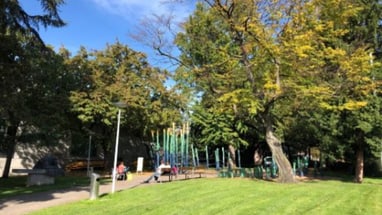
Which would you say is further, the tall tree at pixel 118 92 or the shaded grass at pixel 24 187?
the tall tree at pixel 118 92

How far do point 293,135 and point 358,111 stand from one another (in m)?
13.6

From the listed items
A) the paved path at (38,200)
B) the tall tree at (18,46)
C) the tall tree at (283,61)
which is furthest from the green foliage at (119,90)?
the paved path at (38,200)

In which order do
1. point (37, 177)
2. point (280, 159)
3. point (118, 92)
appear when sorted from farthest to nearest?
point (118, 92) < point (280, 159) < point (37, 177)

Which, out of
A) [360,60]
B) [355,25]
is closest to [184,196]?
[360,60]

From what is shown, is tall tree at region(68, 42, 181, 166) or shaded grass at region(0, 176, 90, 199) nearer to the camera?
shaded grass at region(0, 176, 90, 199)

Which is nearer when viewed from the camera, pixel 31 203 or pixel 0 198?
pixel 31 203

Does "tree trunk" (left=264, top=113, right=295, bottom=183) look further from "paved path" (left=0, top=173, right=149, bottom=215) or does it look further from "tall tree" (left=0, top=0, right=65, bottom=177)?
"tall tree" (left=0, top=0, right=65, bottom=177)

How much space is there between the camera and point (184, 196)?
14023 mm

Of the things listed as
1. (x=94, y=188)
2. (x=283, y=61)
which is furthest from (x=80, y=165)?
(x=94, y=188)

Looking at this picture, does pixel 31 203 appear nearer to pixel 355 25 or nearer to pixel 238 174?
pixel 238 174

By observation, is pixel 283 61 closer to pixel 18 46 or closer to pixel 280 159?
pixel 280 159

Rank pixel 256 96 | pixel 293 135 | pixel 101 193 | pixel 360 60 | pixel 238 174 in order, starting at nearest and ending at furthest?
A: pixel 101 193
pixel 360 60
pixel 256 96
pixel 238 174
pixel 293 135

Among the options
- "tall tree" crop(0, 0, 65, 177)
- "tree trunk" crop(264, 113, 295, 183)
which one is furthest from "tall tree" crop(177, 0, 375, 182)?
"tall tree" crop(0, 0, 65, 177)

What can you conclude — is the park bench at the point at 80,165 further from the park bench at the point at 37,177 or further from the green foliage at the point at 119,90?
the park bench at the point at 37,177
